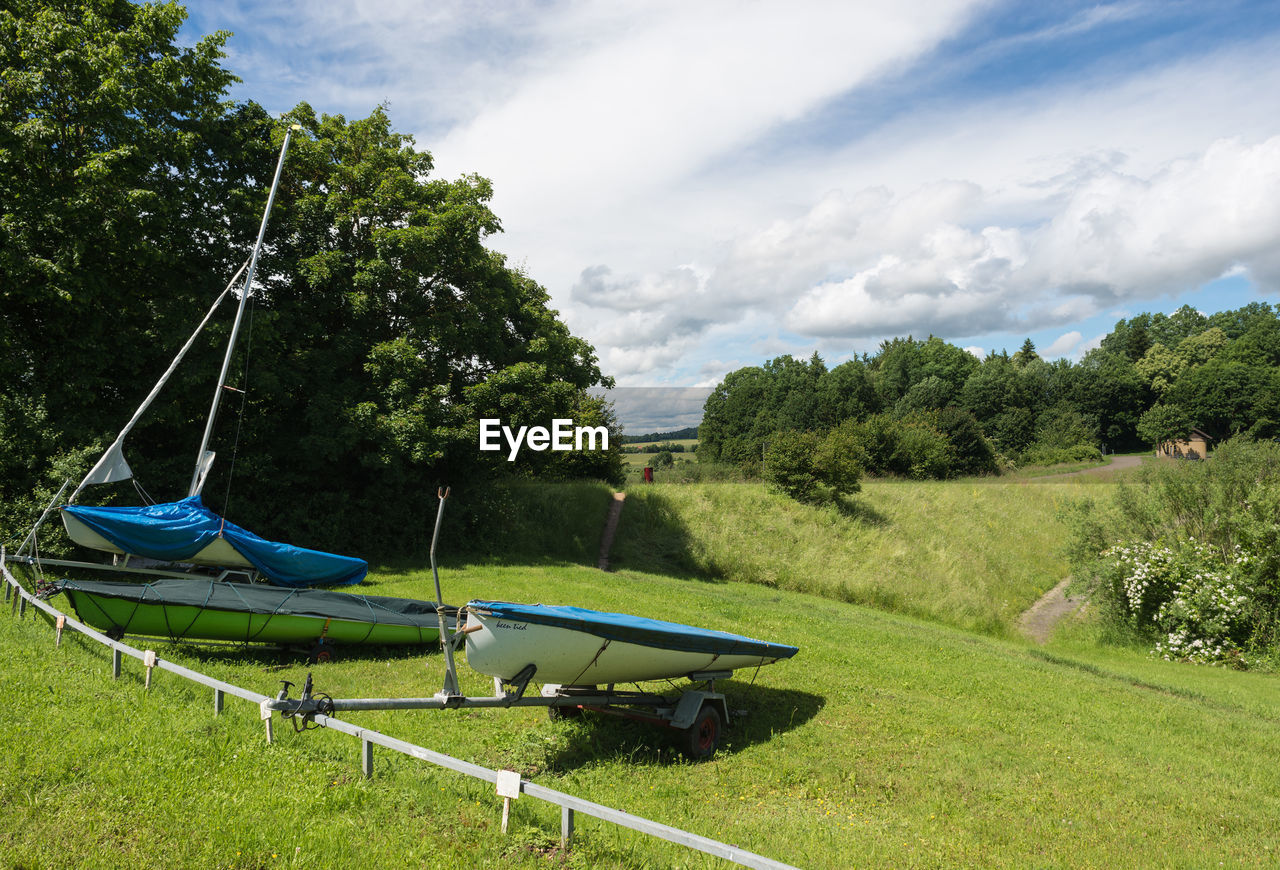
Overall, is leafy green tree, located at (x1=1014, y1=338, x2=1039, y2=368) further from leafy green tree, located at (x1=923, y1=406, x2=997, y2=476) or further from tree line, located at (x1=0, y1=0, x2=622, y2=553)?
tree line, located at (x1=0, y1=0, x2=622, y2=553)

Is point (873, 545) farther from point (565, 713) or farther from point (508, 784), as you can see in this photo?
point (508, 784)

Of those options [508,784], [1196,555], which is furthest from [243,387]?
[1196,555]

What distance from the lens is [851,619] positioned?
70.8 ft

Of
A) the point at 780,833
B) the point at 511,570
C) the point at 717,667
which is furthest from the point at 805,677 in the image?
the point at 511,570

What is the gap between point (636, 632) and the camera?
727cm

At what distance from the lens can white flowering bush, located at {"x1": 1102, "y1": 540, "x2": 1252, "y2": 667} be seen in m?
21.2

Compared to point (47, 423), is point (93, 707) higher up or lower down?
lower down

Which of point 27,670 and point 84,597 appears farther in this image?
point 84,597

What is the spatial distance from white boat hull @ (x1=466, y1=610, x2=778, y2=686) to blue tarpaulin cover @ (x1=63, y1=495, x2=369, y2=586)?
7.55m

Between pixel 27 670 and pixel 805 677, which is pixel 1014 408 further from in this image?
pixel 27 670

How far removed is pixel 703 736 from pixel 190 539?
30.4ft

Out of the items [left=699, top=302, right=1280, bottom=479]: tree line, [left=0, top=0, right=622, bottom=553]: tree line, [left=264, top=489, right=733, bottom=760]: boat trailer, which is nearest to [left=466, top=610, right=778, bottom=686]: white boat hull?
[left=264, top=489, right=733, bottom=760]: boat trailer

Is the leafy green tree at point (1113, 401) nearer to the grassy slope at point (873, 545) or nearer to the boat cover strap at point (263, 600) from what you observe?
the grassy slope at point (873, 545)

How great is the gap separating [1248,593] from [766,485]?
1887 centimetres
